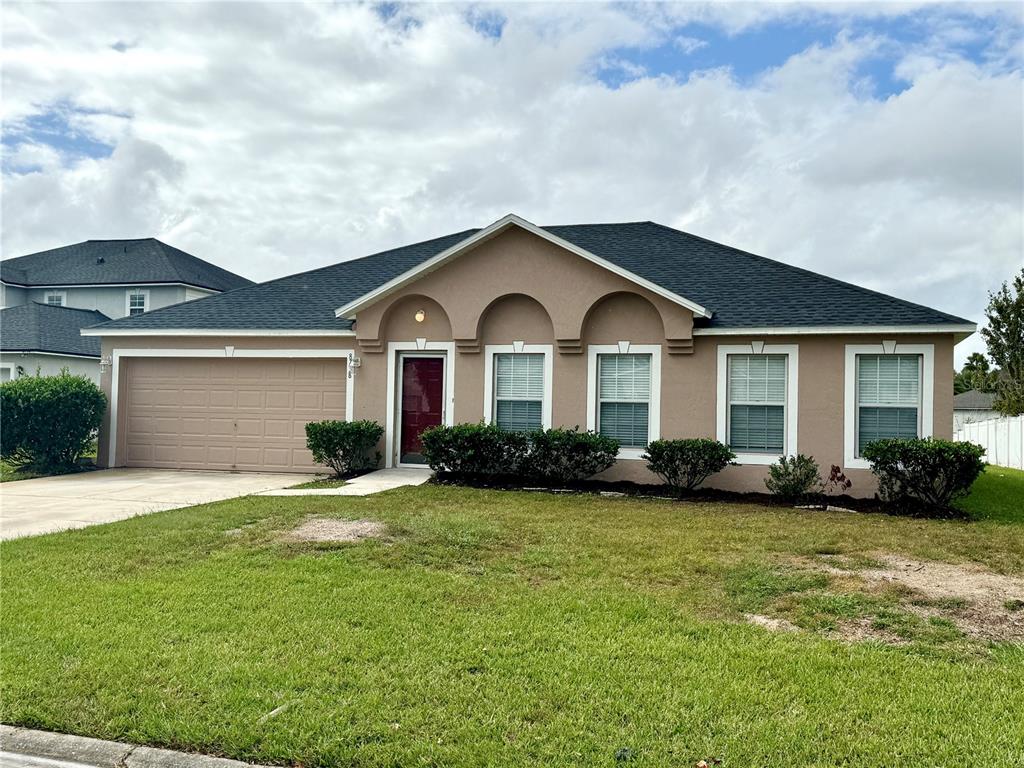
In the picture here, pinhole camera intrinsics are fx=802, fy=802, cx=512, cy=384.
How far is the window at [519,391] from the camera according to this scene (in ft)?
48.0

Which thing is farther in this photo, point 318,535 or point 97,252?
point 97,252

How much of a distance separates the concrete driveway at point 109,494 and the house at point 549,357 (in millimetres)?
1361

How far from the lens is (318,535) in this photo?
8.67 metres

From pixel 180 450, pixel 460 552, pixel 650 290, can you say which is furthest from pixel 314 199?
pixel 460 552

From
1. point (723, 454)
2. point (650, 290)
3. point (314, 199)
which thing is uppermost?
point (314, 199)

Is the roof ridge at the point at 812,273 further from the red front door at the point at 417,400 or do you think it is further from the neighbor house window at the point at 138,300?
the neighbor house window at the point at 138,300

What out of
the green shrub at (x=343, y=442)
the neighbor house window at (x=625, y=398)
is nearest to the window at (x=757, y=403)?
the neighbor house window at (x=625, y=398)

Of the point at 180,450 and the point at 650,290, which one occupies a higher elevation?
the point at 650,290

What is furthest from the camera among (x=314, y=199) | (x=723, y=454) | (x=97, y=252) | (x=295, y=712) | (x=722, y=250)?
(x=97, y=252)

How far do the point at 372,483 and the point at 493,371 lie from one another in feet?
10.2

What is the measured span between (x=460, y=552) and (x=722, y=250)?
35.6ft

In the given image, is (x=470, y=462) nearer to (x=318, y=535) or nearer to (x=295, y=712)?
(x=318, y=535)

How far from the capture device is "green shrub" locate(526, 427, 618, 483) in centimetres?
1334

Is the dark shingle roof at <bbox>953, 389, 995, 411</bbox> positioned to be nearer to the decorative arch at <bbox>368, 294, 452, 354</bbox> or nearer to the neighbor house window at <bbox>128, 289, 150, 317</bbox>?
the decorative arch at <bbox>368, 294, 452, 354</bbox>
